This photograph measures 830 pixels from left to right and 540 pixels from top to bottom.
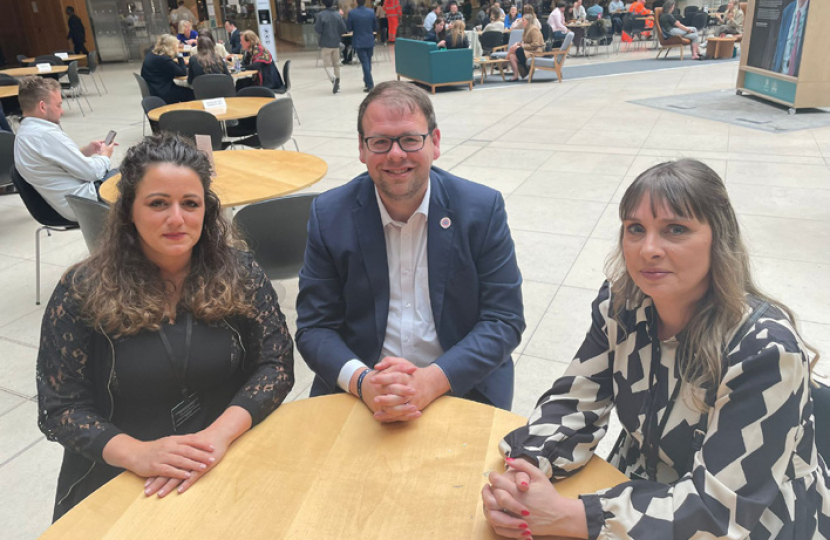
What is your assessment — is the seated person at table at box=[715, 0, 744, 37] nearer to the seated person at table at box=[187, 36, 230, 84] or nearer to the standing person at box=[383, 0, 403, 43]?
the standing person at box=[383, 0, 403, 43]

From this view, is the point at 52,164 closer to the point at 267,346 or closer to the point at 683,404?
the point at 267,346

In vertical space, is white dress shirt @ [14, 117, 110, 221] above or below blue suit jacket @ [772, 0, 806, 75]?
below

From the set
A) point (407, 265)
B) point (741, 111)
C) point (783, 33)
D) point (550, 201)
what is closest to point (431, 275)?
point (407, 265)

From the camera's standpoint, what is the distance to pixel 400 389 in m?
1.38

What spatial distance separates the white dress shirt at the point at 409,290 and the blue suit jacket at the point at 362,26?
415 inches

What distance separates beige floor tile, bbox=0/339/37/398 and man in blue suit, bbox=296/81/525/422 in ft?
6.37

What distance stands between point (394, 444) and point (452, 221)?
2.29 ft

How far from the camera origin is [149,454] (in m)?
1.30

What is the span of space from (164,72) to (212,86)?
90 centimetres

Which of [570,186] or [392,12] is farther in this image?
[392,12]

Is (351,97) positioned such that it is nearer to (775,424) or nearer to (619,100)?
(619,100)

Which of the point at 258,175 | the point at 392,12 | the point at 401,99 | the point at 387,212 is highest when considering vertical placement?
the point at 392,12

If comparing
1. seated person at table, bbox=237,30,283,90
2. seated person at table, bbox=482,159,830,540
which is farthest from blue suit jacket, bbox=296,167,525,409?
seated person at table, bbox=237,30,283,90

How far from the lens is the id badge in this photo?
1.62 meters
